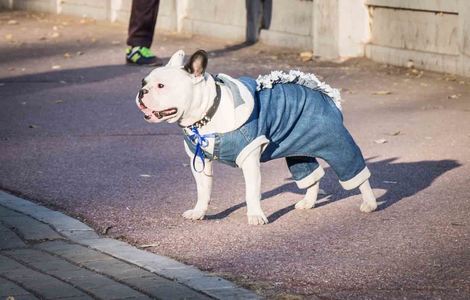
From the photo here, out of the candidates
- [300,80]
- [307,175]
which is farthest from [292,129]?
[307,175]

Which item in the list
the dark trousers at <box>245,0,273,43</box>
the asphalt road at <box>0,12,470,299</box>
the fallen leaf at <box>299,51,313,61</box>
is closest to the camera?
the asphalt road at <box>0,12,470,299</box>

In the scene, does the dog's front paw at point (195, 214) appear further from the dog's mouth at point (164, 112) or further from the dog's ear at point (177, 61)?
the dog's ear at point (177, 61)

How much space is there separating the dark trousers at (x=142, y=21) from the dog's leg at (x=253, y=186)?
763 cm

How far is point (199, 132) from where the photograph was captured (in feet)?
21.8

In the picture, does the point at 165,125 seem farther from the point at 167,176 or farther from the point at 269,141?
the point at 269,141

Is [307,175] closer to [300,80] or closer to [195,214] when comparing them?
[300,80]

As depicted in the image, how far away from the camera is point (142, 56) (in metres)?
14.5

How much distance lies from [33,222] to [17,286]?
141 centimetres

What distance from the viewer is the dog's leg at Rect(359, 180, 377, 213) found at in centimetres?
713

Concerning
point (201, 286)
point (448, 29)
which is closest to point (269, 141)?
point (201, 286)

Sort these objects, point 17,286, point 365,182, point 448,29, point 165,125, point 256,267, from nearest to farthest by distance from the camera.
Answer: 1. point 17,286
2. point 256,267
3. point 365,182
4. point 165,125
5. point 448,29

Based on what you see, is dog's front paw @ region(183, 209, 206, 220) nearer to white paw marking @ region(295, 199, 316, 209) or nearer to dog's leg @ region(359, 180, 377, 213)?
white paw marking @ region(295, 199, 316, 209)

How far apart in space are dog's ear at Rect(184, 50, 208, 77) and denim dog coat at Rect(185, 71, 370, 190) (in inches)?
8.7

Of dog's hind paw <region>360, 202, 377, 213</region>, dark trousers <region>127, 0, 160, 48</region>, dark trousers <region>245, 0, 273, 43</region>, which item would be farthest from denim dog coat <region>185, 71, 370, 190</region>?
dark trousers <region>245, 0, 273, 43</region>
